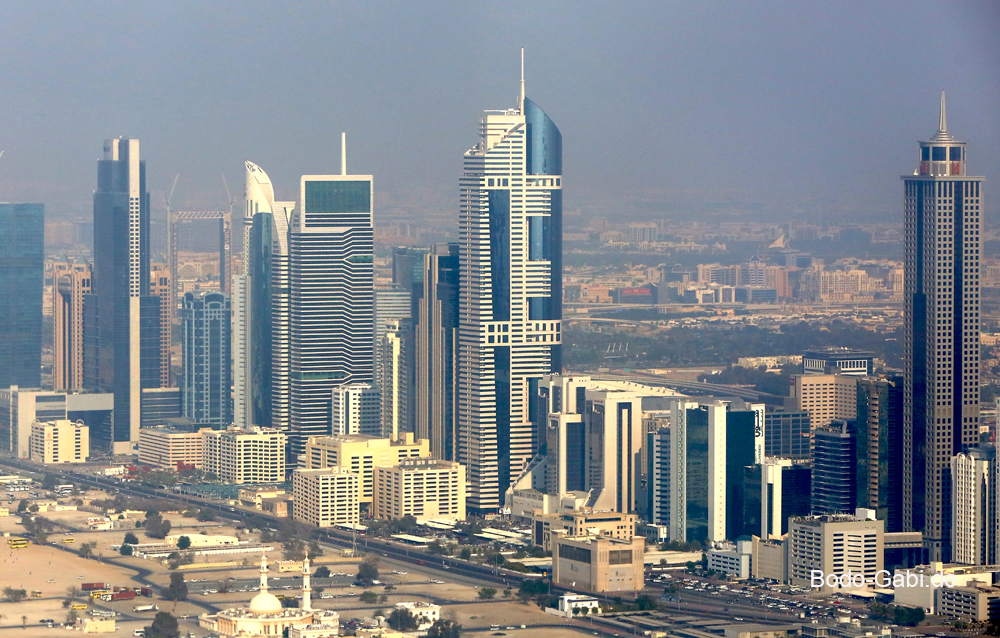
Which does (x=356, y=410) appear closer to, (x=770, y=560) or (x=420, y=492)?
(x=420, y=492)

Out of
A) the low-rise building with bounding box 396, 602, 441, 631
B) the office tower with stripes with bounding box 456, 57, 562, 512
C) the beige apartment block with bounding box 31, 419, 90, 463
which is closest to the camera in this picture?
the low-rise building with bounding box 396, 602, 441, 631

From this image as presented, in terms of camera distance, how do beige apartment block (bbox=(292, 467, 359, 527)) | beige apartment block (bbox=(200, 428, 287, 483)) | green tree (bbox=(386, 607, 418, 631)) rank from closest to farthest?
green tree (bbox=(386, 607, 418, 631)) → beige apartment block (bbox=(292, 467, 359, 527)) → beige apartment block (bbox=(200, 428, 287, 483))

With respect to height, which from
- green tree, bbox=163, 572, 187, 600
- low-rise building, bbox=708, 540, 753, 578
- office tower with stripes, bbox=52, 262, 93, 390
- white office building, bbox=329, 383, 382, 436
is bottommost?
green tree, bbox=163, 572, 187, 600

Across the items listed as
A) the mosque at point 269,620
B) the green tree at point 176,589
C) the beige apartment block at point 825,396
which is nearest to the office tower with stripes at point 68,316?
the beige apartment block at point 825,396

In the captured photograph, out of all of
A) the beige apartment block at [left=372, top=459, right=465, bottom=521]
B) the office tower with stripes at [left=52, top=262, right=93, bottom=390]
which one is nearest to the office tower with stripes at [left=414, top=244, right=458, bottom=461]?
the beige apartment block at [left=372, top=459, right=465, bottom=521]

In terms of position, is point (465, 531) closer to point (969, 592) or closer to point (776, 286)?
point (776, 286)

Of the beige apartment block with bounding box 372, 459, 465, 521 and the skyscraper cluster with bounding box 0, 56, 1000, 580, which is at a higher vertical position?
the skyscraper cluster with bounding box 0, 56, 1000, 580

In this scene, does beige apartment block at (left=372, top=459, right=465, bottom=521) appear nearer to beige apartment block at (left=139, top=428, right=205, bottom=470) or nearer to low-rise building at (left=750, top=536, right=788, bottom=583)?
low-rise building at (left=750, top=536, right=788, bottom=583)
